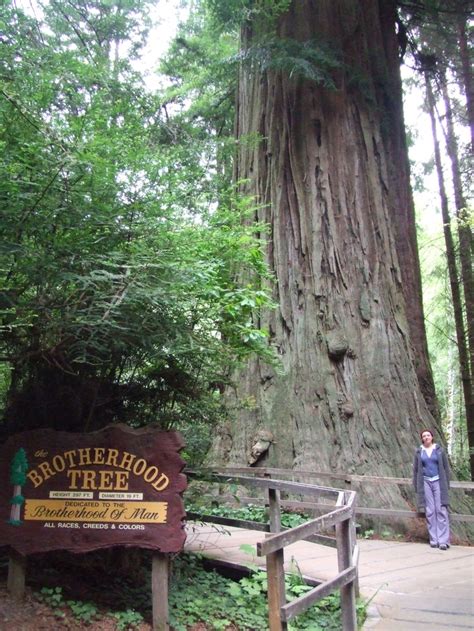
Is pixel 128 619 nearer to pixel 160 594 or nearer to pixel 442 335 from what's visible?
pixel 160 594

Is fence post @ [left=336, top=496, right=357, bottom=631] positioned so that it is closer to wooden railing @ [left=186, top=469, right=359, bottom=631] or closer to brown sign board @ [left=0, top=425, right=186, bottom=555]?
wooden railing @ [left=186, top=469, right=359, bottom=631]

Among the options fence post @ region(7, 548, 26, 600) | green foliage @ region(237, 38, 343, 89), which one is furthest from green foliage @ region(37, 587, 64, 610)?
green foliage @ region(237, 38, 343, 89)

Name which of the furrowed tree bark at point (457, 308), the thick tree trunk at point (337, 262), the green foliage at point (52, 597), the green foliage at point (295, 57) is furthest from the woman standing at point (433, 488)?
the furrowed tree bark at point (457, 308)

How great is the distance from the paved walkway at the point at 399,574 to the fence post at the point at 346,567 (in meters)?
0.29

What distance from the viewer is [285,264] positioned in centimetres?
968

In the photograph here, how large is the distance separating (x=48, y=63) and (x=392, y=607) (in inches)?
200

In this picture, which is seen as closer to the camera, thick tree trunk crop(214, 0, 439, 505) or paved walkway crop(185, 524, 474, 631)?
paved walkway crop(185, 524, 474, 631)

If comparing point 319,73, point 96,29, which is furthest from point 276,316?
point 96,29

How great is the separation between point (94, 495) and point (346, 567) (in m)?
1.97

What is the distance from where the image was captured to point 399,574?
568 centimetres

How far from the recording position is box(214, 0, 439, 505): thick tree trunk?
28.0ft

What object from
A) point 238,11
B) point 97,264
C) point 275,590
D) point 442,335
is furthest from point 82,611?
point 442,335

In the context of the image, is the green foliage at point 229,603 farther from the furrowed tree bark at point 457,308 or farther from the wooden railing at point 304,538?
the furrowed tree bark at point 457,308

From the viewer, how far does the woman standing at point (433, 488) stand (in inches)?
282
